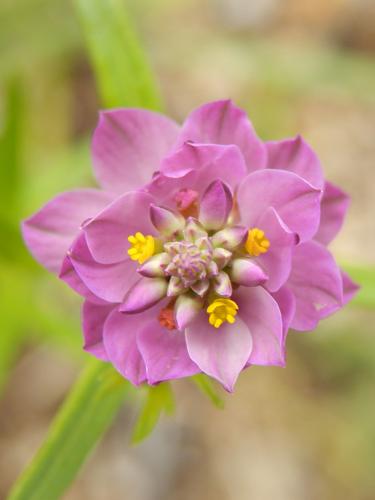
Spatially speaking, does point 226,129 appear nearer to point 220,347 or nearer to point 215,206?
point 215,206

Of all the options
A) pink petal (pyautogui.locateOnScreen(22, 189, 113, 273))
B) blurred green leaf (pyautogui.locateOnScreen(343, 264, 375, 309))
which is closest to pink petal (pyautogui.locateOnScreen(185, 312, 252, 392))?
pink petal (pyautogui.locateOnScreen(22, 189, 113, 273))

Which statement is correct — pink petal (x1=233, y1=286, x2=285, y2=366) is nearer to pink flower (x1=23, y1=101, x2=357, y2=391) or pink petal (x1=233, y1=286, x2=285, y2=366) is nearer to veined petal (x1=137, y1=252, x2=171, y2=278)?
pink flower (x1=23, y1=101, x2=357, y2=391)

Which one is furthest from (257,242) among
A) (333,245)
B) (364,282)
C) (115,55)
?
(333,245)

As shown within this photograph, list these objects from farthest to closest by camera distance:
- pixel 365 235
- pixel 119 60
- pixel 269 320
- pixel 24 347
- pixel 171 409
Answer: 1. pixel 365 235
2. pixel 24 347
3. pixel 119 60
4. pixel 171 409
5. pixel 269 320

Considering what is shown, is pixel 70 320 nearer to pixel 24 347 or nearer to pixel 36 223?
pixel 24 347

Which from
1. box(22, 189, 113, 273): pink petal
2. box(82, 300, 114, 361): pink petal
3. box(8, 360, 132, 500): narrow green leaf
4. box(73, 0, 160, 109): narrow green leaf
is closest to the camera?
box(82, 300, 114, 361): pink petal

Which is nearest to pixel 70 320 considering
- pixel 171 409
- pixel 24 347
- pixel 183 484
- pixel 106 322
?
pixel 24 347
